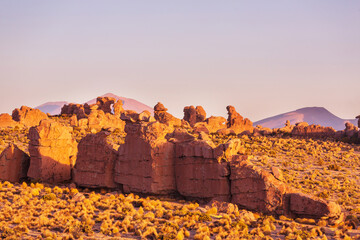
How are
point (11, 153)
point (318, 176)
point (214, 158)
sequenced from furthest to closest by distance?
point (318, 176) → point (11, 153) → point (214, 158)

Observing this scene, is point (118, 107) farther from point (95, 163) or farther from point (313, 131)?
point (95, 163)

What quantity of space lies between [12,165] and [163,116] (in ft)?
196

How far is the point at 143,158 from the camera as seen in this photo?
103 feet

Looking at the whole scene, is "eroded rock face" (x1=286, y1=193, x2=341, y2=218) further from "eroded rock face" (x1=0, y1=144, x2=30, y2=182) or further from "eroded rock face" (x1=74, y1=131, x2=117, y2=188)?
"eroded rock face" (x1=0, y1=144, x2=30, y2=182)

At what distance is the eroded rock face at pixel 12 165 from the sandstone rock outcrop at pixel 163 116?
52952mm

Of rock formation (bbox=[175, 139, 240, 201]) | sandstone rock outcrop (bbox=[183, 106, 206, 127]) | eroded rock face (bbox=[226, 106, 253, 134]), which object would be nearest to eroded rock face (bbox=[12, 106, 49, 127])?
sandstone rock outcrop (bbox=[183, 106, 206, 127])

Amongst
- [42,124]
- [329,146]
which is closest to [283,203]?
[42,124]

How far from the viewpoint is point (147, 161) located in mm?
31156

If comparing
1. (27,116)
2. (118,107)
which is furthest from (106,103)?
(27,116)

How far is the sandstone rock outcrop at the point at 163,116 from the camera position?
302ft

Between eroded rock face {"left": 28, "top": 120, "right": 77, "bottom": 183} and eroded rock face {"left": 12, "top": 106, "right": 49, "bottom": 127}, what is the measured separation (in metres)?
48.5

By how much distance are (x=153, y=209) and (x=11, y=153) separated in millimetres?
18232

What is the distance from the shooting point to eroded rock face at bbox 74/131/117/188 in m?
34.0

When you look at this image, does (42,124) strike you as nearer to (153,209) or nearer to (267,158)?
(153,209)
